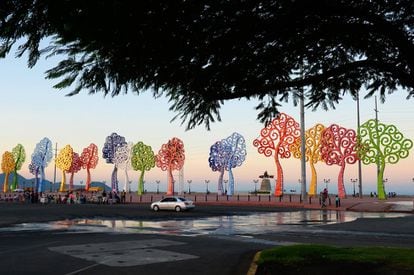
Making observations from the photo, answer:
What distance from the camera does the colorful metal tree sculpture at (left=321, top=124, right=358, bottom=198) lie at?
60938mm

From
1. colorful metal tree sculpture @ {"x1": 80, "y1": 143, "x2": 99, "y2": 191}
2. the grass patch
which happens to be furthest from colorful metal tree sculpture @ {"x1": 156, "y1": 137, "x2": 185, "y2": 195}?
the grass patch

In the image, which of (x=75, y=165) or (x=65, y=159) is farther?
(x=75, y=165)

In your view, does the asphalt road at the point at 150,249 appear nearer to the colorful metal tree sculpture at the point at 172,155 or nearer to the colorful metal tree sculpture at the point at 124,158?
the colorful metal tree sculpture at the point at 172,155

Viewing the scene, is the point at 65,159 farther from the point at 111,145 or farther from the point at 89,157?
the point at 111,145

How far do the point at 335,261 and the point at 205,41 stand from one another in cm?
556

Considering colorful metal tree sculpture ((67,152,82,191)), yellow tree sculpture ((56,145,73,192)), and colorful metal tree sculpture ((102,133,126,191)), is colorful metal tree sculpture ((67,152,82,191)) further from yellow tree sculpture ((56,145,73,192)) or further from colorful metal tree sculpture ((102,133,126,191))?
colorful metal tree sculpture ((102,133,126,191))

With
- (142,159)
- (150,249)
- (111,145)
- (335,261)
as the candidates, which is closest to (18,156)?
(111,145)

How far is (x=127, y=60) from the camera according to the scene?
258 inches

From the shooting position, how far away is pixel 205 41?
6.90m

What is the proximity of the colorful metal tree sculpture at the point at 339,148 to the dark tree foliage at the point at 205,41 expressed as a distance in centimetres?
5287

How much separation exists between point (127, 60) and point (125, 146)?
7967cm

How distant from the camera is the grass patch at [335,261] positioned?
9.08 m

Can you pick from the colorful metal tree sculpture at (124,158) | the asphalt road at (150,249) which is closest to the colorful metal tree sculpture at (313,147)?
the colorful metal tree sculpture at (124,158)

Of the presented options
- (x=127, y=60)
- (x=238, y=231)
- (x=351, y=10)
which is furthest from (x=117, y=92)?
(x=238, y=231)
